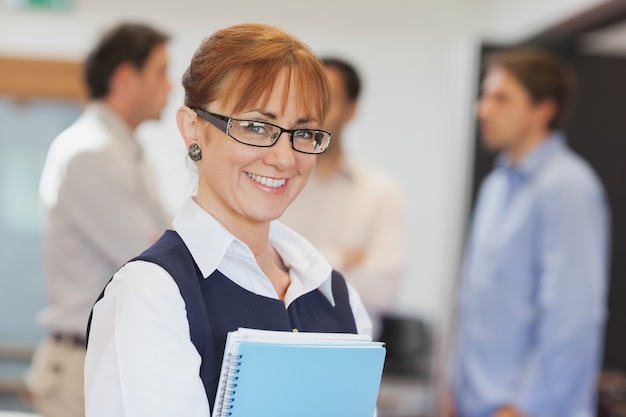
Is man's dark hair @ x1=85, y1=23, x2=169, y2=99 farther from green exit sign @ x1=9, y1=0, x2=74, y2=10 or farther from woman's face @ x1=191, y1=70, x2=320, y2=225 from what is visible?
green exit sign @ x1=9, y1=0, x2=74, y2=10

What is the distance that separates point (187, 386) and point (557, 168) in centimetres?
233

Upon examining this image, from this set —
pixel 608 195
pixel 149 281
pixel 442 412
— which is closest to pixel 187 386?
pixel 149 281

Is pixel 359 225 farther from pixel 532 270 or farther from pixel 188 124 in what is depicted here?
pixel 188 124

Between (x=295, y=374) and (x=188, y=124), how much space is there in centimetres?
42

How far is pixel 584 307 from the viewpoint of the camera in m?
3.19

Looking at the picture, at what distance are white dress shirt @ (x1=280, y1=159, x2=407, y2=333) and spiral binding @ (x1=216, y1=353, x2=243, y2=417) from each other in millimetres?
1894

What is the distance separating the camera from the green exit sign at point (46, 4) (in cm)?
581

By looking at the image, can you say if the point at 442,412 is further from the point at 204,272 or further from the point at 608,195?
the point at 204,272

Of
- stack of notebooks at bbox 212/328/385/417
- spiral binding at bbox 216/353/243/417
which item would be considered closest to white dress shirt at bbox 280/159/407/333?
stack of notebooks at bbox 212/328/385/417

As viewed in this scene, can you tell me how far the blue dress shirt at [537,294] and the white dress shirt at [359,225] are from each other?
375 millimetres

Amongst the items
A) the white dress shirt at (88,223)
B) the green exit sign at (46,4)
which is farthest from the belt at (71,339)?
the green exit sign at (46,4)

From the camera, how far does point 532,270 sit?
10.9 feet

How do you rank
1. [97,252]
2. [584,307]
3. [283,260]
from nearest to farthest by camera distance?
[283,260], [97,252], [584,307]

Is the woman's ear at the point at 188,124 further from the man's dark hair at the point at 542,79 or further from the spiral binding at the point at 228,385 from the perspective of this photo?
the man's dark hair at the point at 542,79
